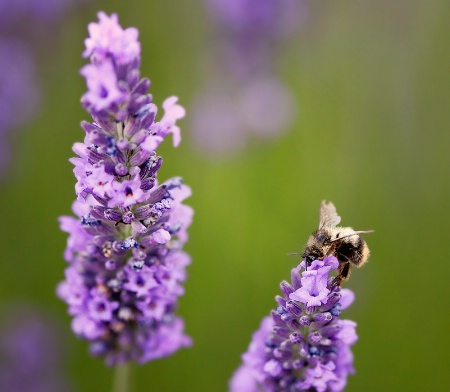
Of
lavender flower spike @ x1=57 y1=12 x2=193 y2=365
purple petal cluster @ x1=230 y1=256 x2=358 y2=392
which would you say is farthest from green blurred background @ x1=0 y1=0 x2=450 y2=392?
purple petal cluster @ x1=230 y1=256 x2=358 y2=392

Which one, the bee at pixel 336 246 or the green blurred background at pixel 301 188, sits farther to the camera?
the green blurred background at pixel 301 188

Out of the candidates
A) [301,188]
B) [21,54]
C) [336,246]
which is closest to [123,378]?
[336,246]

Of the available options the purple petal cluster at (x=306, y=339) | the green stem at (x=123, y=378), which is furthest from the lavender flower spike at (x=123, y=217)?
the purple petal cluster at (x=306, y=339)

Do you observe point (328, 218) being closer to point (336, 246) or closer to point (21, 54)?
point (336, 246)

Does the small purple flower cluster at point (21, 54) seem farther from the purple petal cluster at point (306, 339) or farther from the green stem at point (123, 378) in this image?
the purple petal cluster at point (306, 339)

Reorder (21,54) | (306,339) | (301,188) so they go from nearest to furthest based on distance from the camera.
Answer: (306,339)
(21,54)
(301,188)

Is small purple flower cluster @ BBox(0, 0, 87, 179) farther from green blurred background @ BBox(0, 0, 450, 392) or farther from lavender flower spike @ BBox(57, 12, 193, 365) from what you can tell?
lavender flower spike @ BBox(57, 12, 193, 365)
